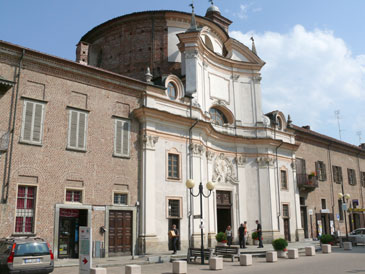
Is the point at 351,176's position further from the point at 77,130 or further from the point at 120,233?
the point at 77,130

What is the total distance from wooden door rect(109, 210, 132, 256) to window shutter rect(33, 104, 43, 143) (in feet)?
18.9

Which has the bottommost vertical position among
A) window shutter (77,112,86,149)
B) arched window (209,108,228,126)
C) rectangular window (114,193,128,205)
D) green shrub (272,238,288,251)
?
green shrub (272,238,288,251)

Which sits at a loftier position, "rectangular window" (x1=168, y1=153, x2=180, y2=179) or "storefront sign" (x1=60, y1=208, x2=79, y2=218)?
"rectangular window" (x1=168, y1=153, x2=180, y2=179)

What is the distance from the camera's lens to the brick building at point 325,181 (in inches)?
1417

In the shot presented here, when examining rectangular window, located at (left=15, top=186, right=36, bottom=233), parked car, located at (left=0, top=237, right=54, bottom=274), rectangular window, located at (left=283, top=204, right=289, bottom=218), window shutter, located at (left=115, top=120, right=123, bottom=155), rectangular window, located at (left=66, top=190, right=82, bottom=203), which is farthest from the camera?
rectangular window, located at (left=283, top=204, right=289, bottom=218)

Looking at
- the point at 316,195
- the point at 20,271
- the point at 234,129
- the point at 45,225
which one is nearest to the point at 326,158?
the point at 316,195

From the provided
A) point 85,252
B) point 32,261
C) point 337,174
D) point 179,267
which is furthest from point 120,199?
point 337,174

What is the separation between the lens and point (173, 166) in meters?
24.8

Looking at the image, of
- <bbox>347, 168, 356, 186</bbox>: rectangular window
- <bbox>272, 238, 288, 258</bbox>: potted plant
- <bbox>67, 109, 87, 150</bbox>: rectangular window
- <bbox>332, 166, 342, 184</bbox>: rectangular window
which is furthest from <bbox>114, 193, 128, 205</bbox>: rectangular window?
<bbox>347, 168, 356, 186</bbox>: rectangular window

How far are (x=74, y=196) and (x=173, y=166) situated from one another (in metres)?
7.14

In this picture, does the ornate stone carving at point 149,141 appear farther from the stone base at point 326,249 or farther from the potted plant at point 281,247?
the stone base at point 326,249

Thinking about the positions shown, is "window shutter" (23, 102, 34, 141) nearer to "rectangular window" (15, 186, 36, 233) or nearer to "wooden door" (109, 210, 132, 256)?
"rectangular window" (15, 186, 36, 233)

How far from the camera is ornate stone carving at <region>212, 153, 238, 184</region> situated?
95.9 feet

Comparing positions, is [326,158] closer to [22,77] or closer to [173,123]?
[173,123]
